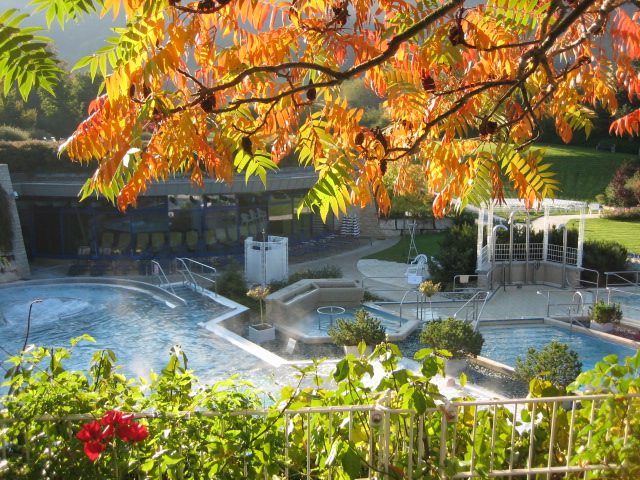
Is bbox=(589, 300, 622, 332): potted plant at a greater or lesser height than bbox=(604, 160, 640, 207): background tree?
lesser

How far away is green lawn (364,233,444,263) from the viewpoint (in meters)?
25.5

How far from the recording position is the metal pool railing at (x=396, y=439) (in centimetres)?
266

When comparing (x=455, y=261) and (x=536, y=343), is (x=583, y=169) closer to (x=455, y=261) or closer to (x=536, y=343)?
(x=455, y=261)

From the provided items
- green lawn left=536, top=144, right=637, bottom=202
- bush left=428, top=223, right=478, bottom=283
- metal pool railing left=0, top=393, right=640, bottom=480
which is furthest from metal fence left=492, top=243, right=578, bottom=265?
green lawn left=536, top=144, right=637, bottom=202

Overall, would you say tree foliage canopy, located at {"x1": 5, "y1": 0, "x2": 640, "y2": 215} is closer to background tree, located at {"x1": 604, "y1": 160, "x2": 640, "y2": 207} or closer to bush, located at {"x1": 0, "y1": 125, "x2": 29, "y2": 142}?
bush, located at {"x1": 0, "y1": 125, "x2": 29, "y2": 142}

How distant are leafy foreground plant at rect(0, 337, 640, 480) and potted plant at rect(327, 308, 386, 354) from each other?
28.7 ft

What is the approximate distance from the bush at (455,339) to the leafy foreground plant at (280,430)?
8204mm

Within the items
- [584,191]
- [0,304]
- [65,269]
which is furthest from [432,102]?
[584,191]

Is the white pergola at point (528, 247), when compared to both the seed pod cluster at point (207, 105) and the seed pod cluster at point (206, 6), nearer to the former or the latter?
the seed pod cluster at point (207, 105)

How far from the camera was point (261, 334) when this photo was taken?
13727 mm

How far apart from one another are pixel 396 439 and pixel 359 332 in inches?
359

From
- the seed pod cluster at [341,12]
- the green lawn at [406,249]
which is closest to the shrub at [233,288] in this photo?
the green lawn at [406,249]

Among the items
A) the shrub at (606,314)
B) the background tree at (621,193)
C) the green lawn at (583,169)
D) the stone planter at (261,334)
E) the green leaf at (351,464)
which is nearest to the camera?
the green leaf at (351,464)

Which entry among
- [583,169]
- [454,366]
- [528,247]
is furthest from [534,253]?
[583,169]
